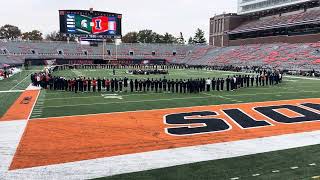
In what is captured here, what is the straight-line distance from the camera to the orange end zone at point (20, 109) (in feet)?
41.4

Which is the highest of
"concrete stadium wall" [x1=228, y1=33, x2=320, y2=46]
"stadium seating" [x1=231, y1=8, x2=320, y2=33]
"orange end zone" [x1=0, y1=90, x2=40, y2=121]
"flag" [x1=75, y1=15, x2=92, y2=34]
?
"stadium seating" [x1=231, y1=8, x2=320, y2=33]

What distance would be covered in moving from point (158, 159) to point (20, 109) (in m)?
8.79

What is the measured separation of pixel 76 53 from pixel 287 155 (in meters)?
63.1

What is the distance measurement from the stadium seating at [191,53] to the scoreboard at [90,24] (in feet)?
37.7

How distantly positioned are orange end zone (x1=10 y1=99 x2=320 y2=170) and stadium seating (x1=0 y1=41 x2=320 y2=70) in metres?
31.9

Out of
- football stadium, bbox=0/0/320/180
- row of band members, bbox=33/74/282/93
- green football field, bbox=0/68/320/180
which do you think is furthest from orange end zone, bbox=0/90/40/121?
row of band members, bbox=33/74/282/93

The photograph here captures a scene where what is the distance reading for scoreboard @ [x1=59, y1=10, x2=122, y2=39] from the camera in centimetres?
4512

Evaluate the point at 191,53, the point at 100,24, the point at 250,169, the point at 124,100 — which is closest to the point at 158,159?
the point at 250,169

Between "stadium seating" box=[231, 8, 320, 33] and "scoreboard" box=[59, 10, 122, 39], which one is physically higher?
"stadium seating" box=[231, 8, 320, 33]

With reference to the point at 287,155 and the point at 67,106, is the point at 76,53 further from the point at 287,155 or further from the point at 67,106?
the point at 287,155

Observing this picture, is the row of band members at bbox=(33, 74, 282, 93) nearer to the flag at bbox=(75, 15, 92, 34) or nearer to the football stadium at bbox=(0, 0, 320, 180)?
the football stadium at bbox=(0, 0, 320, 180)

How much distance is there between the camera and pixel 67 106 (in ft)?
49.2

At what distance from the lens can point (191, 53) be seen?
243 feet

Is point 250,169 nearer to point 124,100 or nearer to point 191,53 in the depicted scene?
point 124,100
